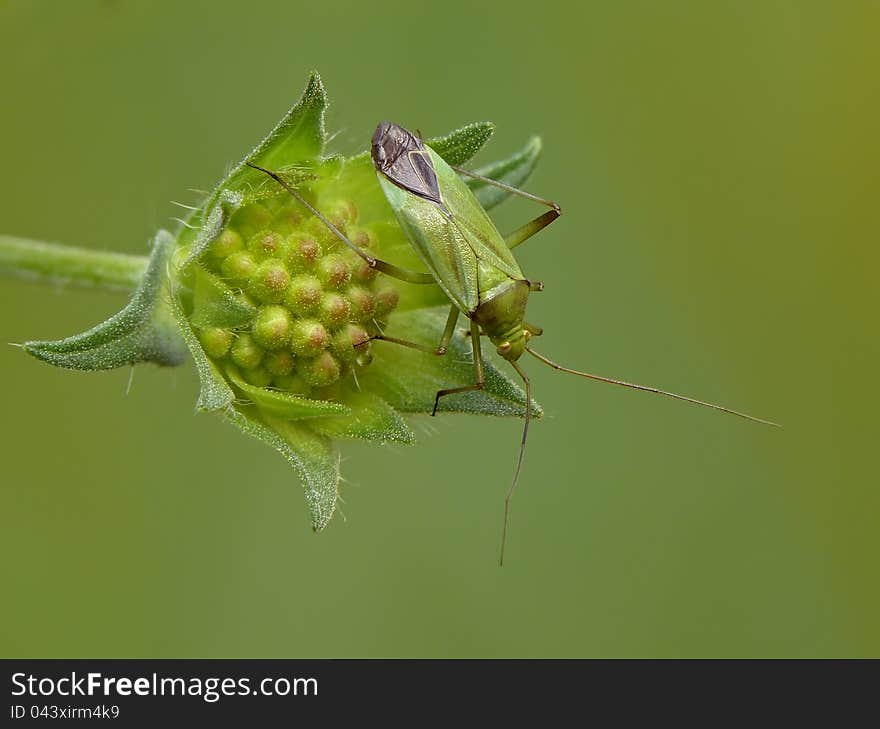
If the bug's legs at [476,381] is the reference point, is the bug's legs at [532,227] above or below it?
above

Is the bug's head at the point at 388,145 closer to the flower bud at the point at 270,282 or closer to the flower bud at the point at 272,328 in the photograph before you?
the flower bud at the point at 270,282

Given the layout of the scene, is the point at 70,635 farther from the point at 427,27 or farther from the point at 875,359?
the point at 875,359

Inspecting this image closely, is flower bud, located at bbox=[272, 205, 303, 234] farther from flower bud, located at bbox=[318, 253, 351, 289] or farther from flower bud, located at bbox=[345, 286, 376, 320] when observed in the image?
flower bud, located at bbox=[345, 286, 376, 320]

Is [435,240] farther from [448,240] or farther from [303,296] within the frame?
[303,296]

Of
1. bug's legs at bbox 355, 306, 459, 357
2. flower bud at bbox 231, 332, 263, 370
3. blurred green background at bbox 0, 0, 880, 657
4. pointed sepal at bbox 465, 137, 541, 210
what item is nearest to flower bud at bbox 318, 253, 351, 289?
bug's legs at bbox 355, 306, 459, 357

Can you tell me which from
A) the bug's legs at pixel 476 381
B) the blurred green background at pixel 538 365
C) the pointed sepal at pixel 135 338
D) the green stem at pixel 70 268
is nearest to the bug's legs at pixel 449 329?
the bug's legs at pixel 476 381

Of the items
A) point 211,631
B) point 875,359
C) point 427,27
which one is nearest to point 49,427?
point 211,631

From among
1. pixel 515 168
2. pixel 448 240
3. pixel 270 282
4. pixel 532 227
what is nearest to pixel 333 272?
pixel 270 282

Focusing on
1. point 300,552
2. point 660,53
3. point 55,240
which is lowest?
point 300,552
